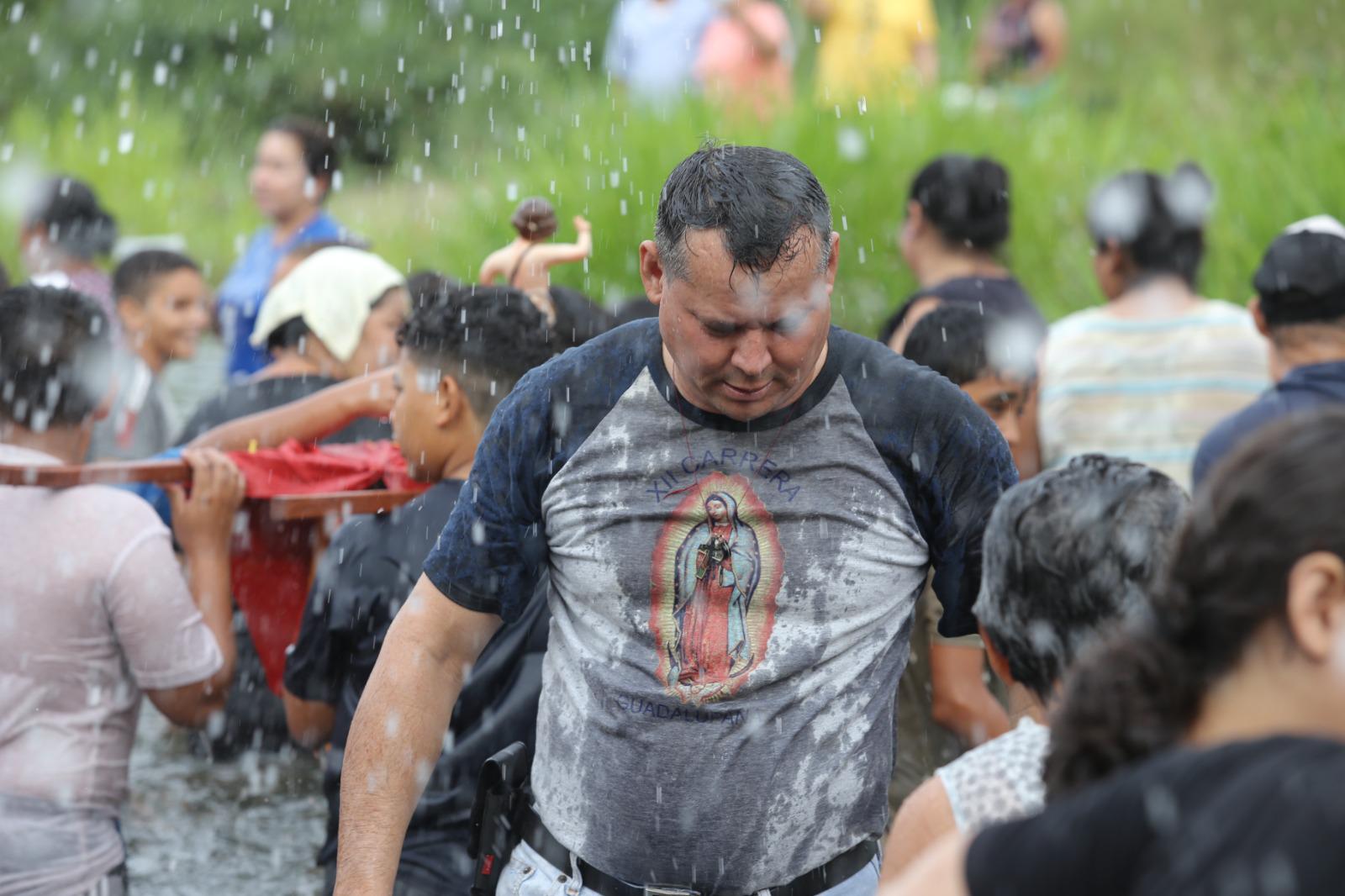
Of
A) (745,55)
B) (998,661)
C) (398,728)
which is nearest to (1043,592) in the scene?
(998,661)

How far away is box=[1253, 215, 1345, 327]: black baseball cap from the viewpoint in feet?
14.3

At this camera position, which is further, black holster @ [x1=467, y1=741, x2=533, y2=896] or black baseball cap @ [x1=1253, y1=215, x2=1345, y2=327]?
black baseball cap @ [x1=1253, y1=215, x2=1345, y2=327]

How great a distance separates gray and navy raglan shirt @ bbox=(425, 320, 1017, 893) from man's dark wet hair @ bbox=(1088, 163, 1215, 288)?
2.66 meters

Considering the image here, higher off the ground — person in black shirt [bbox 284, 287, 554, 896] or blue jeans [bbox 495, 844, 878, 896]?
person in black shirt [bbox 284, 287, 554, 896]

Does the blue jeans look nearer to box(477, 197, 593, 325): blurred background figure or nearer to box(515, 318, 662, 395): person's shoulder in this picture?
box(515, 318, 662, 395): person's shoulder

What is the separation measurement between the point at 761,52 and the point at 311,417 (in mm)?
6819

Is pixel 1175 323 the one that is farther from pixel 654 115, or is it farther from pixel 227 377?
pixel 654 115

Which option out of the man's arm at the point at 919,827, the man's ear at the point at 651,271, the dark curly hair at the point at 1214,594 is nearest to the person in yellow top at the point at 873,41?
the man's ear at the point at 651,271

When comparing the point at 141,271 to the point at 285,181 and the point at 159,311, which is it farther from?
the point at 285,181

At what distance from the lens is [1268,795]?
1276mm

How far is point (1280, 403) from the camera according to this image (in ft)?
13.9

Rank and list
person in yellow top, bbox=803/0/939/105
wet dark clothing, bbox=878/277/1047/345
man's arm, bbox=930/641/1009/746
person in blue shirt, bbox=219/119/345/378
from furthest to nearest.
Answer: person in yellow top, bbox=803/0/939/105
person in blue shirt, bbox=219/119/345/378
wet dark clothing, bbox=878/277/1047/345
man's arm, bbox=930/641/1009/746

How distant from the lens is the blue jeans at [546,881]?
287cm

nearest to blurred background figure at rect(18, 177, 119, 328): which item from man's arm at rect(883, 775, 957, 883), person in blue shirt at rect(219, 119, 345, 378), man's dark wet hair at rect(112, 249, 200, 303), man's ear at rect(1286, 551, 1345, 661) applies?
man's dark wet hair at rect(112, 249, 200, 303)
